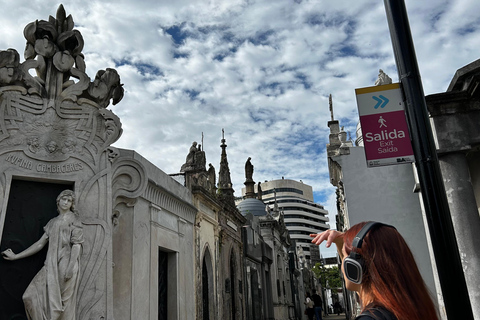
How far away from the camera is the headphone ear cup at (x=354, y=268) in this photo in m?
1.89

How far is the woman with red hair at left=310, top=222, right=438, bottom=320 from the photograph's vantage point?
1.74 metres

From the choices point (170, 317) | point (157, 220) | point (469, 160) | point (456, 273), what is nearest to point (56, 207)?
point (157, 220)

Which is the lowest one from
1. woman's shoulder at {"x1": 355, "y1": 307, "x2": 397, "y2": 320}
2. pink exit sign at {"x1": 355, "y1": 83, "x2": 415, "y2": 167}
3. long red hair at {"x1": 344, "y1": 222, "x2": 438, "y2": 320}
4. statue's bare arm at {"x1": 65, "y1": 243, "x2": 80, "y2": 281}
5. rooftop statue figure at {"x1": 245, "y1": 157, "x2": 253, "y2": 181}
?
woman's shoulder at {"x1": 355, "y1": 307, "x2": 397, "y2": 320}

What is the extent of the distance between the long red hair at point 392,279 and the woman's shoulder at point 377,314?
3 centimetres

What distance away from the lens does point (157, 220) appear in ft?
29.3

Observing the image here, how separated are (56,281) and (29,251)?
2.08 ft

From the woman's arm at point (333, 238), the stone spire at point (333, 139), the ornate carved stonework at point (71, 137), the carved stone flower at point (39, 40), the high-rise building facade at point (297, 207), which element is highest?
the high-rise building facade at point (297, 207)

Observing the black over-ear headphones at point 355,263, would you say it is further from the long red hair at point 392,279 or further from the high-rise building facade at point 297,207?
the high-rise building facade at point 297,207

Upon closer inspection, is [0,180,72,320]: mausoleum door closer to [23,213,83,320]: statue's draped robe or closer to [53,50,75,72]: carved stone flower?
[23,213,83,320]: statue's draped robe

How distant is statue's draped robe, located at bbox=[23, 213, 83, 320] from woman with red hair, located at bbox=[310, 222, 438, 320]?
494 cm

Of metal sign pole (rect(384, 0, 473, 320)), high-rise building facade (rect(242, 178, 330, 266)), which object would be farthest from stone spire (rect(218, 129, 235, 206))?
high-rise building facade (rect(242, 178, 330, 266))

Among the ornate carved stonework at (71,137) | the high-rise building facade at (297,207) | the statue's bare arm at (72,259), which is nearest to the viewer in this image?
the statue's bare arm at (72,259)

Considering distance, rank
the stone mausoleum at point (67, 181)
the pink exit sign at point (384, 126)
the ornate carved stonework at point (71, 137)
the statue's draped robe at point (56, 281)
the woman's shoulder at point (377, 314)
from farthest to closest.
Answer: the ornate carved stonework at point (71, 137), the stone mausoleum at point (67, 181), the statue's draped robe at point (56, 281), the pink exit sign at point (384, 126), the woman's shoulder at point (377, 314)

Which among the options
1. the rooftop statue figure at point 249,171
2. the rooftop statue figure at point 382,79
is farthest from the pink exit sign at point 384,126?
the rooftop statue figure at point 249,171
